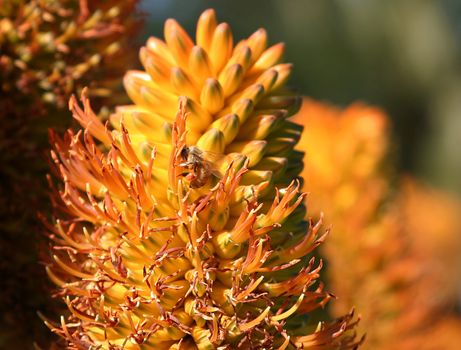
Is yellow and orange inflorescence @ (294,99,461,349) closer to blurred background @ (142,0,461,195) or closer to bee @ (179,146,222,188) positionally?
bee @ (179,146,222,188)

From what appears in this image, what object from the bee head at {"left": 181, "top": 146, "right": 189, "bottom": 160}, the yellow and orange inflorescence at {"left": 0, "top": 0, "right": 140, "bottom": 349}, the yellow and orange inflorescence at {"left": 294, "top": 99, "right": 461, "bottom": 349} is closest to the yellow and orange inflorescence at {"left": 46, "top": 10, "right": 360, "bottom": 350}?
the bee head at {"left": 181, "top": 146, "right": 189, "bottom": 160}

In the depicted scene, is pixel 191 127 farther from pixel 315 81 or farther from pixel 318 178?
pixel 315 81

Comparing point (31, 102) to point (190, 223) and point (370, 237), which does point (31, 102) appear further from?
point (370, 237)

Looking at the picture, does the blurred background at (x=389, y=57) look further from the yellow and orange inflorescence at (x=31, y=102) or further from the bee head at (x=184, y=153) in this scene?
the bee head at (x=184, y=153)

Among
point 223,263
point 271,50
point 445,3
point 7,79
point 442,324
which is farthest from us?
point 445,3

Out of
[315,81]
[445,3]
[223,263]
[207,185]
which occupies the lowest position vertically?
[223,263]

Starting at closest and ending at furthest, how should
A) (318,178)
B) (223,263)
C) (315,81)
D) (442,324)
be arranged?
(223,263) → (442,324) → (318,178) → (315,81)

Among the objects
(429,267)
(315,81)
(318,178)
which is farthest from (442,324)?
(315,81)
